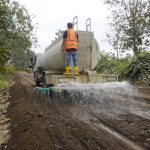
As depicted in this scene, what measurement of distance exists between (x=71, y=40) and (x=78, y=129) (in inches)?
203

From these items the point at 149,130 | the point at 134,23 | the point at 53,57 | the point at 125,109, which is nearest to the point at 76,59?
the point at 53,57

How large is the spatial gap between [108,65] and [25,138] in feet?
60.5

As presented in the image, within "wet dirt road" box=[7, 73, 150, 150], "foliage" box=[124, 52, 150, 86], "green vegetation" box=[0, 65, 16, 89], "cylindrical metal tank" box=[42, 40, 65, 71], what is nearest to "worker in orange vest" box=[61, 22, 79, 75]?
"cylindrical metal tank" box=[42, 40, 65, 71]

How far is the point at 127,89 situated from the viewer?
1140cm

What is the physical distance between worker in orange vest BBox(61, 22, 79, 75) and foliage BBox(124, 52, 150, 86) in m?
5.68

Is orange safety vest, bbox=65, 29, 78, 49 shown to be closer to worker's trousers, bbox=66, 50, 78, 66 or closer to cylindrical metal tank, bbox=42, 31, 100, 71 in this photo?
worker's trousers, bbox=66, 50, 78, 66

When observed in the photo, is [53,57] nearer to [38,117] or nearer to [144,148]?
[38,117]

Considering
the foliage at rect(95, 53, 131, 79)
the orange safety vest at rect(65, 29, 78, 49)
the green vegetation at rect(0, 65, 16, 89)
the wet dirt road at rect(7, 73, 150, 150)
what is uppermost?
the orange safety vest at rect(65, 29, 78, 49)

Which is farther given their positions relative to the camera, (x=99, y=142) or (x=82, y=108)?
(x=82, y=108)

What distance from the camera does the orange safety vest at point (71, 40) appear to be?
1166cm

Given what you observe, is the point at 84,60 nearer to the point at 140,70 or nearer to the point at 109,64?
the point at 140,70

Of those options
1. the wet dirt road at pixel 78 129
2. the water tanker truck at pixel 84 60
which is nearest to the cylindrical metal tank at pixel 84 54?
the water tanker truck at pixel 84 60

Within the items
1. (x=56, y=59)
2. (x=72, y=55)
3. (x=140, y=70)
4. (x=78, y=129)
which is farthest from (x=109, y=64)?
(x=78, y=129)

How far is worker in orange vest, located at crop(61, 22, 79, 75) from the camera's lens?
459 inches
